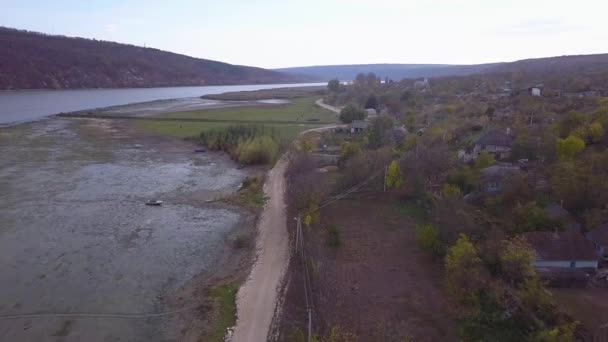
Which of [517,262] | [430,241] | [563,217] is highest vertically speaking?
[563,217]

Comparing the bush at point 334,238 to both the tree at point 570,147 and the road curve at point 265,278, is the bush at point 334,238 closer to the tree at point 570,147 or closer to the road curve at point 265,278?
the road curve at point 265,278

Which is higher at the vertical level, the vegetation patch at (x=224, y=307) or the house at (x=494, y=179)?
the house at (x=494, y=179)

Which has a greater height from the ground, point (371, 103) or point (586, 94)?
point (586, 94)

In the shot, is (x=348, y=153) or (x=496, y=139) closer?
(x=496, y=139)

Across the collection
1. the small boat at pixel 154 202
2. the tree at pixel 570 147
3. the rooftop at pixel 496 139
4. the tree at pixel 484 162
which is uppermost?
the tree at pixel 570 147

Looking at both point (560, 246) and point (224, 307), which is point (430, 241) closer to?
point (560, 246)

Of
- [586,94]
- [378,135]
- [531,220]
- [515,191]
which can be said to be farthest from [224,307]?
[586,94]

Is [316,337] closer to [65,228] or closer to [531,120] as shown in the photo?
[65,228]

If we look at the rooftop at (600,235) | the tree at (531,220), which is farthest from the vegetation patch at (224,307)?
the rooftop at (600,235)
